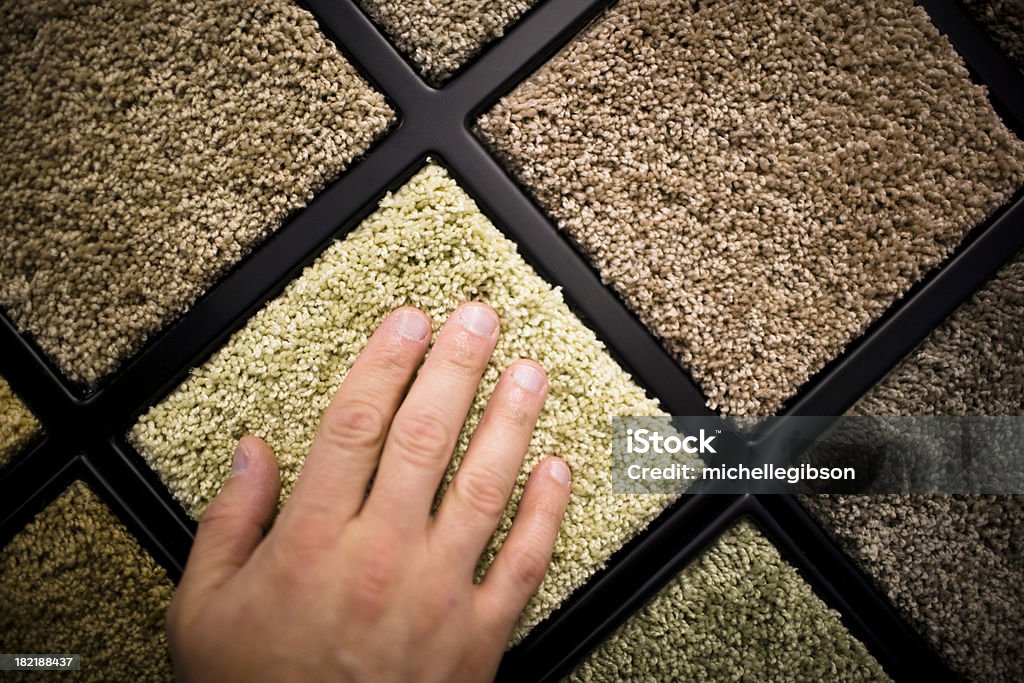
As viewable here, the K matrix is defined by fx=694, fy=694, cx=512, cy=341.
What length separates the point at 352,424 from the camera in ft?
1.69

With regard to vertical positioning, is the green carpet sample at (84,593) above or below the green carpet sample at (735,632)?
above

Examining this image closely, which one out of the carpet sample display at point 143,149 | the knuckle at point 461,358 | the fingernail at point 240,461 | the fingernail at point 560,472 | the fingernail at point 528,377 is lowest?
the fingernail at point 560,472

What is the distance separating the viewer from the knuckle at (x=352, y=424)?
514 mm

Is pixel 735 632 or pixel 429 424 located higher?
pixel 429 424

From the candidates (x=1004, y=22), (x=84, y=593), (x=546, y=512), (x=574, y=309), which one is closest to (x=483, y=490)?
(x=546, y=512)

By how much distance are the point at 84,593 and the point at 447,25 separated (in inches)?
20.5

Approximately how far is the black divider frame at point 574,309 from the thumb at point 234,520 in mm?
27

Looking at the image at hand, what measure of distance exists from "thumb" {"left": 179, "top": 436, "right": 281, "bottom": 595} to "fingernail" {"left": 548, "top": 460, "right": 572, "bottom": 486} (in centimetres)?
21

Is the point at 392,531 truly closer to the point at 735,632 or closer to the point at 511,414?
the point at 511,414

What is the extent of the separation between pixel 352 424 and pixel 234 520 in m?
0.11

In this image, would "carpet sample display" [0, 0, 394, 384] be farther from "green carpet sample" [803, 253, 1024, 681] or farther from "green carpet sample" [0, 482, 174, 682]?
"green carpet sample" [803, 253, 1024, 681]

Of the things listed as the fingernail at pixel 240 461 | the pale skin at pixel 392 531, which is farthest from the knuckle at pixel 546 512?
the fingernail at pixel 240 461

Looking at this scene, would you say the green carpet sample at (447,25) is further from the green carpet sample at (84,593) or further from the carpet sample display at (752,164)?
the green carpet sample at (84,593)

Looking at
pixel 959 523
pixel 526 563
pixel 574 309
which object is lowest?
pixel 959 523
